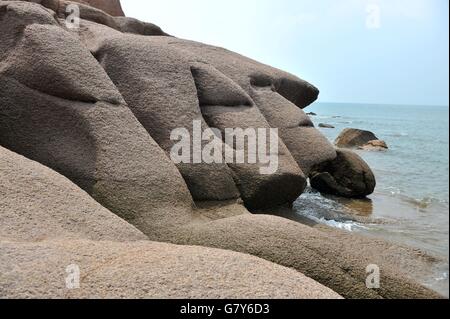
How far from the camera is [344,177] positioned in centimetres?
1208

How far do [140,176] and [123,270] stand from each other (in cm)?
293

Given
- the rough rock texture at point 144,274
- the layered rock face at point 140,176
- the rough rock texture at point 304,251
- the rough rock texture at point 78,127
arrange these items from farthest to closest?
the rough rock texture at point 78,127 < the rough rock texture at point 304,251 < the layered rock face at point 140,176 < the rough rock texture at point 144,274

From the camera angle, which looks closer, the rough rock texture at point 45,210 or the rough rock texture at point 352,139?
the rough rock texture at point 45,210

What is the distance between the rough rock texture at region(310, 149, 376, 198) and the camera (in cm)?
1193

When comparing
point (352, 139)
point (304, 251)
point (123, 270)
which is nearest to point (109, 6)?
point (304, 251)

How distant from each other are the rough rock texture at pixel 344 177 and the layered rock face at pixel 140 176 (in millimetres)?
2149

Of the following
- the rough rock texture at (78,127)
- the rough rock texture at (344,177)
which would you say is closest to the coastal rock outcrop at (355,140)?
the rough rock texture at (344,177)

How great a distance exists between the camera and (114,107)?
20.7 feet

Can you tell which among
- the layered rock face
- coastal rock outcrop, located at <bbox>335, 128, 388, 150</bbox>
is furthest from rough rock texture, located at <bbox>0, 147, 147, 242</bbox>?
coastal rock outcrop, located at <bbox>335, 128, 388, 150</bbox>

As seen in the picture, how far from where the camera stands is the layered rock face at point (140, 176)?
3132 mm

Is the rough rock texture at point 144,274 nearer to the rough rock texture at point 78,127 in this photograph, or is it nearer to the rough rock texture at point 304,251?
the rough rock texture at point 304,251

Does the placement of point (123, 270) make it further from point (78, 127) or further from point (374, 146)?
point (374, 146)

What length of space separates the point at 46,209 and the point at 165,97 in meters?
3.57

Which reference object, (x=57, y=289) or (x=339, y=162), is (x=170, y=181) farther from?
(x=339, y=162)
